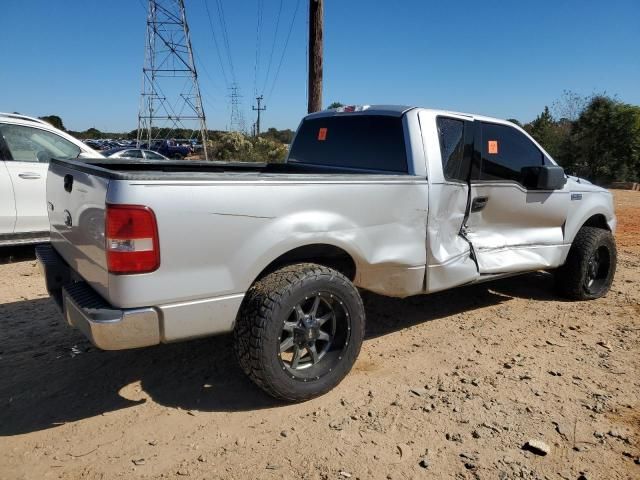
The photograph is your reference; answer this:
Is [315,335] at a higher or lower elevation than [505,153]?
lower

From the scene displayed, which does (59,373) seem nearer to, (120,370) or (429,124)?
(120,370)

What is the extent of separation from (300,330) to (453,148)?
1.94 meters

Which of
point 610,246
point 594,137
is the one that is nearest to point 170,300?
point 610,246

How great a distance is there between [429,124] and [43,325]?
3.50 m

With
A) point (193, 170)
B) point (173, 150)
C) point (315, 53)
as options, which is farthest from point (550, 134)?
point (173, 150)

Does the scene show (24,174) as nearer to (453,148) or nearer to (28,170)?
(28,170)

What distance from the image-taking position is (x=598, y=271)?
5320 millimetres

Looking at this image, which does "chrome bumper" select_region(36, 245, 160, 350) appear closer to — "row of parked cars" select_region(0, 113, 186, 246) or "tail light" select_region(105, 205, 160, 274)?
"tail light" select_region(105, 205, 160, 274)

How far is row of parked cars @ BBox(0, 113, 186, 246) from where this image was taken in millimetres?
6016

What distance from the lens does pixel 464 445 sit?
2643mm

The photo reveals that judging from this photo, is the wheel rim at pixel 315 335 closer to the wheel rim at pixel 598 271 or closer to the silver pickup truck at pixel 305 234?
the silver pickup truck at pixel 305 234

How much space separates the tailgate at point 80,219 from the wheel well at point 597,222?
4.72m

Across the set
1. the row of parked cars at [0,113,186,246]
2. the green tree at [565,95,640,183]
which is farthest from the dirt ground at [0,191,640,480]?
the green tree at [565,95,640,183]

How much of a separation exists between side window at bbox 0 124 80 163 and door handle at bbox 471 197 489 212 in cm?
509
